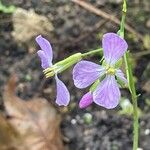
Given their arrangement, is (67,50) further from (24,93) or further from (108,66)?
(108,66)

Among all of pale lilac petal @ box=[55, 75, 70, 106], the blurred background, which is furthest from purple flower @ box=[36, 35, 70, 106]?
the blurred background

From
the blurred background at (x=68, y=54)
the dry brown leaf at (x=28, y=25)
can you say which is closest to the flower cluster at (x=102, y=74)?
the blurred background at (x=68, y=54)

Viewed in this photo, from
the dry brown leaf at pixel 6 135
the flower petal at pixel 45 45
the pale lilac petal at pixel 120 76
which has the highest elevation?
the flower petal at pixel 45 45

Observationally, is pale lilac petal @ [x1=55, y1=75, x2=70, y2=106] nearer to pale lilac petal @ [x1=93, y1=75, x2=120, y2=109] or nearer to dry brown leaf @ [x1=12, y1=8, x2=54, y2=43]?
pale lilac petal @ [x1=93, y1=75, x2=120, y2=109]

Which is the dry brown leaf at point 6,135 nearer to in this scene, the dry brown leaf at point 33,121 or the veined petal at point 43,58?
the dry brown leaf at point 33,121

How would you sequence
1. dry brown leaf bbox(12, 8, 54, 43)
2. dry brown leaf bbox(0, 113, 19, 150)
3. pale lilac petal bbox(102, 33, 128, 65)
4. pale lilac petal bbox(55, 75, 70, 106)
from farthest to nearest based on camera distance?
dry brown leaf bbox(12, 8, 54, 43) → dry brown leaf bbox(0, 113, 19, 150) → pale lilac petal bbox(55, 75, 70, 106) → pale lilac petal bbox(102, 33, 128, 65)

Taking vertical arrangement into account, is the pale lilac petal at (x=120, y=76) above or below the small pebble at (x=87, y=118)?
above

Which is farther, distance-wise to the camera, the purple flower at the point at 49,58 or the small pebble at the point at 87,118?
the small pebble at the point at 87,118

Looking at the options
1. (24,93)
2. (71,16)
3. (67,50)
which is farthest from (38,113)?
(71,16)
